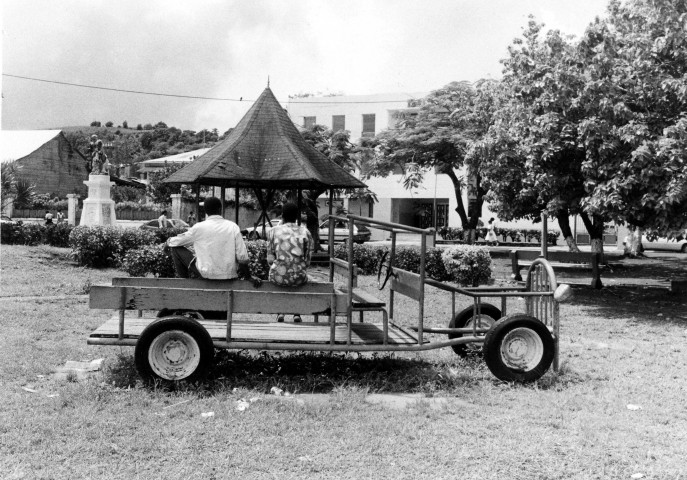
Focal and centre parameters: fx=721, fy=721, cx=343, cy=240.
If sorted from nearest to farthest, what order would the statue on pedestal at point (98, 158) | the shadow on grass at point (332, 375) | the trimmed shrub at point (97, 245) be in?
1. the shadow on grass at point (332, 375)
2. the trimmed shrub at point (97, 245)
3. the statue on pedestal at point (98, 158)

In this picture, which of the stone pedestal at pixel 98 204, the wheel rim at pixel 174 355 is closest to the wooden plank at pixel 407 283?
the wheel rim at pixel 174 355

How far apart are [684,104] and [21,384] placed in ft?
36.7

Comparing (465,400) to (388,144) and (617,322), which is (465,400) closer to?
(617,322)

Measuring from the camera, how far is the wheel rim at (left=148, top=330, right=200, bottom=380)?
637 centimetres

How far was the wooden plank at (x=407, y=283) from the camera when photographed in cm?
700

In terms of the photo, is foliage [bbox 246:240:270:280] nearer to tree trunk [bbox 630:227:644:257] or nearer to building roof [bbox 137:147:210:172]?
tree trunk [bbox 630:227:644:257]

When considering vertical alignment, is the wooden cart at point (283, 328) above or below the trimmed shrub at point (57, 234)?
below

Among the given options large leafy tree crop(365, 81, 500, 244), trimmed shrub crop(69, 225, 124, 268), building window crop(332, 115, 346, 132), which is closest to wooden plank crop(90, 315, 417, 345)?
trimmed shrub crop(69, 225, 124, 268)

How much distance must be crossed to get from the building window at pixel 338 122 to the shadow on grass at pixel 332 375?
45200 millimetres

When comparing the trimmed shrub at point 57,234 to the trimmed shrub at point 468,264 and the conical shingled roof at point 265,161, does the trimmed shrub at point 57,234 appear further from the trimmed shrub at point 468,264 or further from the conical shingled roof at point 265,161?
the trimmed shrub at point 468,264

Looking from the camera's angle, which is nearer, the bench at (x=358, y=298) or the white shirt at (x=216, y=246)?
the bench at (x=358, y=298)

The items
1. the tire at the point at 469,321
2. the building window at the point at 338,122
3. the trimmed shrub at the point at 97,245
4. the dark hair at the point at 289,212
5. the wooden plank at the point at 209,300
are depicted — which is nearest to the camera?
the wooden plank at the point at 209,300

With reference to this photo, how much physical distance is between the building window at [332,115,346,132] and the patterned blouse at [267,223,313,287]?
4572 cm

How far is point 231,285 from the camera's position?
24.4ft
